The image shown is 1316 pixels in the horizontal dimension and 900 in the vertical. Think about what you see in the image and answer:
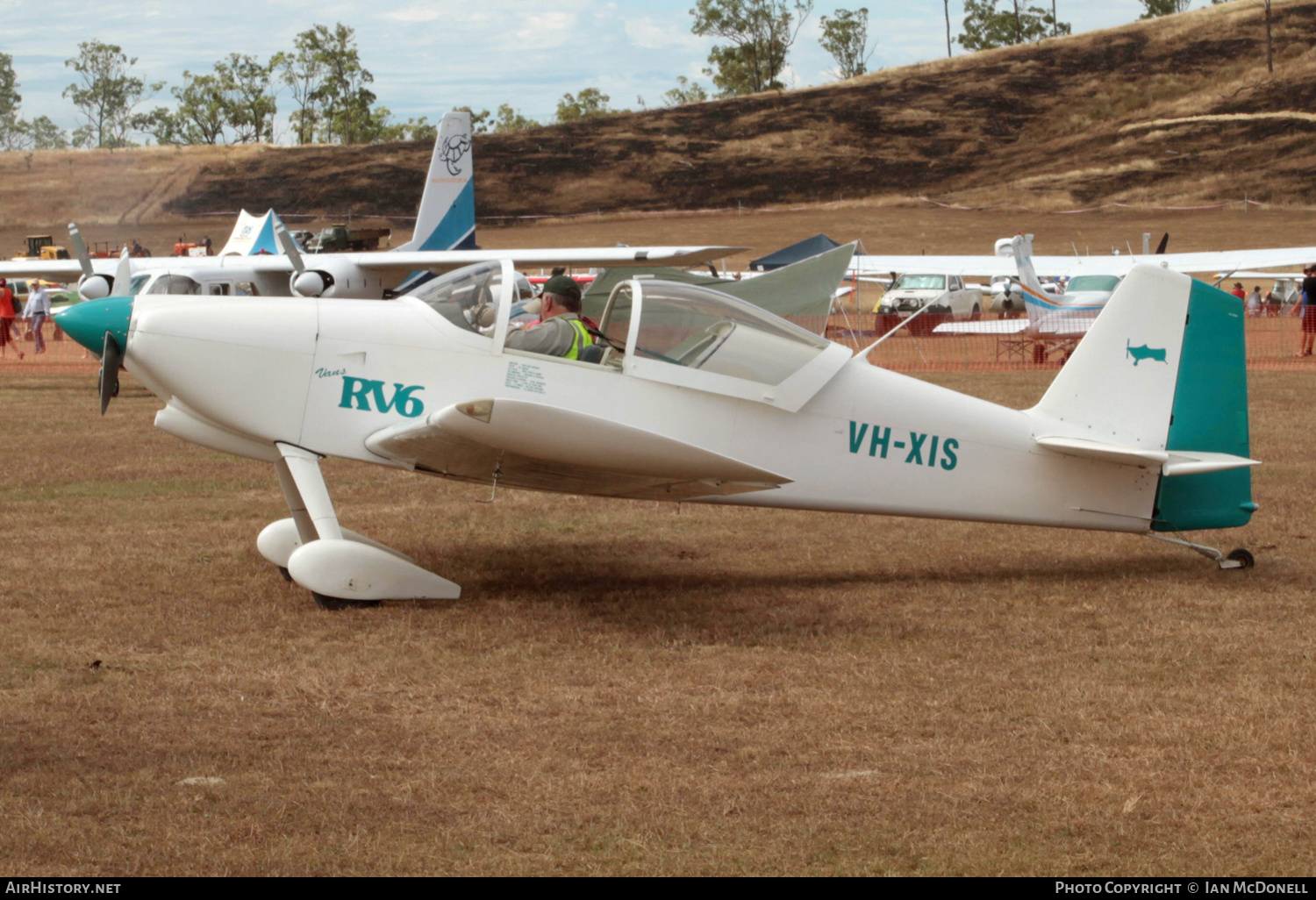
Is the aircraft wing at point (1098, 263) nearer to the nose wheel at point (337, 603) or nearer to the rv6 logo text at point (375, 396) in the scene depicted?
the rv6 logo text at point (375, 396)

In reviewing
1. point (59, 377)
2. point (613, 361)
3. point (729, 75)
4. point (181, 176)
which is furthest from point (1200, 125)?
point (613, 361)

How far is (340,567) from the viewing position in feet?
20.4

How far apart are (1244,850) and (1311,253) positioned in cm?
2496

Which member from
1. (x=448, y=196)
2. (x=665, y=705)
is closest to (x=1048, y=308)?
(x=448, y=196)

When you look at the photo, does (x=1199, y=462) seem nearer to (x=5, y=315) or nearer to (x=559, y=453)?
(x=559, y=453)

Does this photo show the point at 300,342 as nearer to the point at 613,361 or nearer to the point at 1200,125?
the point at 613,361

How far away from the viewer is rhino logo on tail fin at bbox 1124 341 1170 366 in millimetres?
7211

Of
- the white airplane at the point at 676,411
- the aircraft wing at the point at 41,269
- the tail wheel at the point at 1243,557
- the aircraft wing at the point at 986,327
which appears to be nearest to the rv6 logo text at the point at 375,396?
the white airplane at the point at 676,411

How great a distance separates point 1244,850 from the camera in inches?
142

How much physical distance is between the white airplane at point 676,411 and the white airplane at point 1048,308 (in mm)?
16336

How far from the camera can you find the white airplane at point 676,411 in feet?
20.6

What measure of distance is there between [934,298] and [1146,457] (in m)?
26.3

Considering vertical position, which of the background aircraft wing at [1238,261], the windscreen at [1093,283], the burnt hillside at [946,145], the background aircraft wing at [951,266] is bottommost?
the windscreen at [1093,283]

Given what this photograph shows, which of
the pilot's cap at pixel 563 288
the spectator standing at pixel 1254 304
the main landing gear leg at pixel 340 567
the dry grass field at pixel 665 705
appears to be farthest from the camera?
the spectator standing at pixel 1254 304
